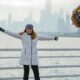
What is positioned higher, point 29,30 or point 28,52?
point 29,30

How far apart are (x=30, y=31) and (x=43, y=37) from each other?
303 mm

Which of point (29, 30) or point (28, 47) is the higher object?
point (29, 30)

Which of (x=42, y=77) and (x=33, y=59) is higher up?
(x=33, y=59)

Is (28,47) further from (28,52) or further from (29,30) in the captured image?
(29,30)

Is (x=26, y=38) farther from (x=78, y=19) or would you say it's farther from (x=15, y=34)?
(x=78, y=19)

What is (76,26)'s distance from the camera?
270 inches

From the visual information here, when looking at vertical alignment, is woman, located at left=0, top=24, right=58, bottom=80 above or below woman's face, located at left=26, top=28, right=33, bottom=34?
below

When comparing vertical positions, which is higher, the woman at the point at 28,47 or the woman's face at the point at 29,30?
the woman's face at the point at 29,30

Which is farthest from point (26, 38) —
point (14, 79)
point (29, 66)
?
point (14, 79)

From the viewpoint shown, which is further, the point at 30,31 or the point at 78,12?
the point at 78,12

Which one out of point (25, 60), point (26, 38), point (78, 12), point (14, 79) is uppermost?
point (78, 12)

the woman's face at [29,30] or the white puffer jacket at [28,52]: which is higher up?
the woman's face at [29,30]

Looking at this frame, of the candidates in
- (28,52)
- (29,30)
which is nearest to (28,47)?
(28,52)

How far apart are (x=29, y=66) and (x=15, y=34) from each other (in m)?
0.73
